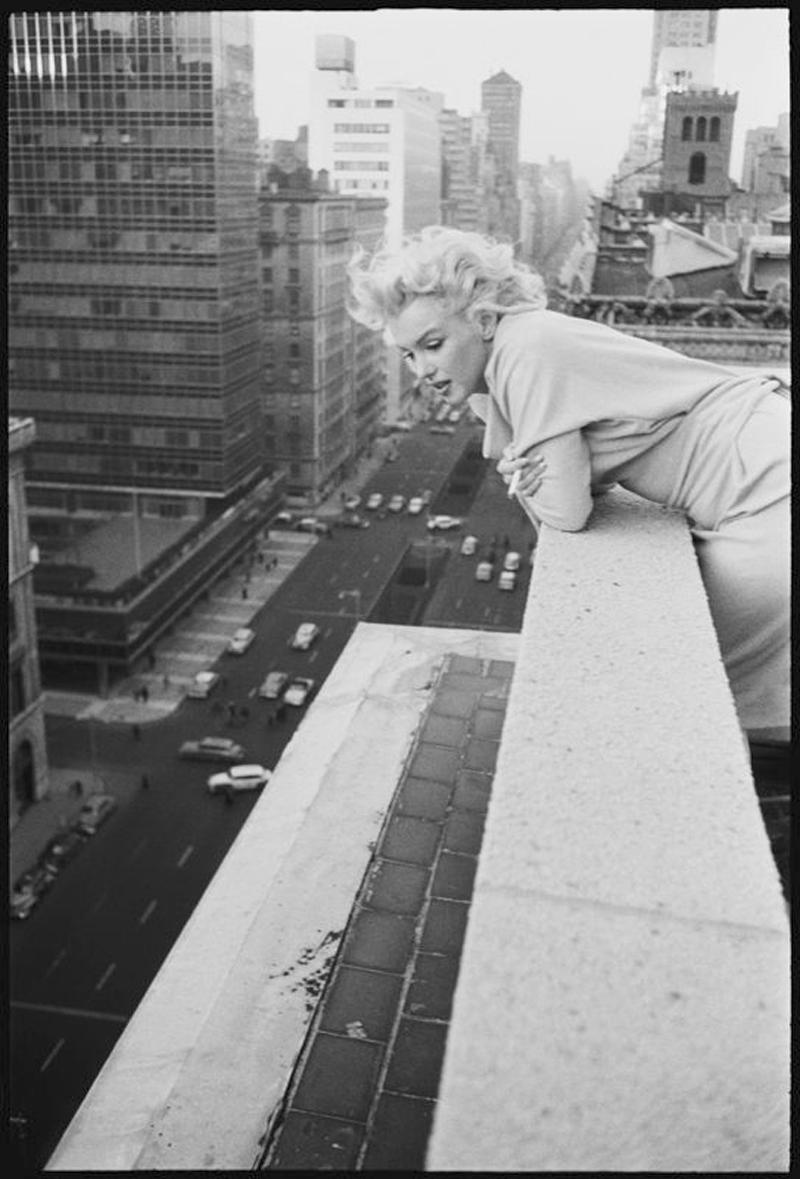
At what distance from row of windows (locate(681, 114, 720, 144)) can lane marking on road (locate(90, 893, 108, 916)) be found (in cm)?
3236

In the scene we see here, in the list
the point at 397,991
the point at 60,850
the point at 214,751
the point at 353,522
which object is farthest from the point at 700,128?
the point at 397,991

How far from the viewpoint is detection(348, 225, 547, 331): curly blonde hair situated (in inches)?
116

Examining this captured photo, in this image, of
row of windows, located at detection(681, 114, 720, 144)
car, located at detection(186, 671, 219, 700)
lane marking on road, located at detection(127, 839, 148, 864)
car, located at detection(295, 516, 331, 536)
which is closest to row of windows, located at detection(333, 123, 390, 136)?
row of windows, located at detection(681, 114, 720, 144)

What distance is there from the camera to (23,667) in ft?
71.4

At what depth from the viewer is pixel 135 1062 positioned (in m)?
3.14

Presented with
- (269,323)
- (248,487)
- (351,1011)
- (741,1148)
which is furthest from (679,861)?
(269,323)

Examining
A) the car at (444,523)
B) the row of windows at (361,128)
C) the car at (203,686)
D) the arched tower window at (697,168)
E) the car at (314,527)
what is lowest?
the car at (203,686)

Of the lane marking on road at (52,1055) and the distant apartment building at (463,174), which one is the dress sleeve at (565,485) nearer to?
the lane marking on road at (52,1055)

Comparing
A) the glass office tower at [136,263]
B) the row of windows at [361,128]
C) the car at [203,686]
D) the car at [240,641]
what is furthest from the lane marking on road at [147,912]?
Result: the row of windows at [361,128]

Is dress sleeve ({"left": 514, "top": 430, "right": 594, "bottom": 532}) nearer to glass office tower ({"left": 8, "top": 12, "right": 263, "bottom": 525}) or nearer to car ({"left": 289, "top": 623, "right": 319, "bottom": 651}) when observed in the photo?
car ({"left": 289, "top": 623, "right": 319, "bottom": 651})

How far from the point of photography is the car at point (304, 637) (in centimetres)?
2897

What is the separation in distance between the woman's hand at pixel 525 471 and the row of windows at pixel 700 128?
40.4 m

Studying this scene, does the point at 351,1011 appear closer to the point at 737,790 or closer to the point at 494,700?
the point at 737,790

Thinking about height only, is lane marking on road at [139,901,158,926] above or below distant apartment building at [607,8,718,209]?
below
